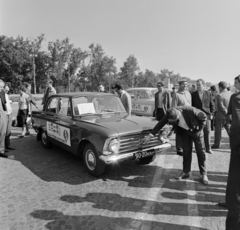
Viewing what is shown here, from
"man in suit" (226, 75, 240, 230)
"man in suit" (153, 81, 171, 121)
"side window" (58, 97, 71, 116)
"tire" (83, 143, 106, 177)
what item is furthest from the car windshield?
"man in suit" (226, 75, 240, 230)

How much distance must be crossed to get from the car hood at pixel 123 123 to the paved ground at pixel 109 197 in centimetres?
101

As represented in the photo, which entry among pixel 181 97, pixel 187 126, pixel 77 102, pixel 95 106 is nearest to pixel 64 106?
pixel 77 102

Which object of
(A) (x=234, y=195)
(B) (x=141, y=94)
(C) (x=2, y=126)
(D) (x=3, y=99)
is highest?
(B) (x=141, y=94)

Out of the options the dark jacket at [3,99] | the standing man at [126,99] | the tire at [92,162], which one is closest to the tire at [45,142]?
the dark jacket at [3,99]

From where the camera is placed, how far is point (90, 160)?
429 centimetres

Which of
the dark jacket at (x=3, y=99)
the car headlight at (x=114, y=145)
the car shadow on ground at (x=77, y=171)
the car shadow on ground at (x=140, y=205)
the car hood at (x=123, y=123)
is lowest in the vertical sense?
the car shadow on ground at (x=140, y=205)

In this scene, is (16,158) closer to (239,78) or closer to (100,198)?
(100,198)

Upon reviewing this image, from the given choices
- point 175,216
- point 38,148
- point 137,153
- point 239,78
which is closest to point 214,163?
point 137,153

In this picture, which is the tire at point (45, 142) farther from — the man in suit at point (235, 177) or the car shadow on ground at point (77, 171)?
the man in suit at point (235, 177)

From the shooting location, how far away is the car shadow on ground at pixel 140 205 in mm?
3041

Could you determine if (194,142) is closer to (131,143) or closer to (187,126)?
(187,126)

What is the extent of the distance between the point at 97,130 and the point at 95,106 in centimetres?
124

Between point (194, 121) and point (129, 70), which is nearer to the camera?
point (194, 121)

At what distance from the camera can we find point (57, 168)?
4.79 meters
